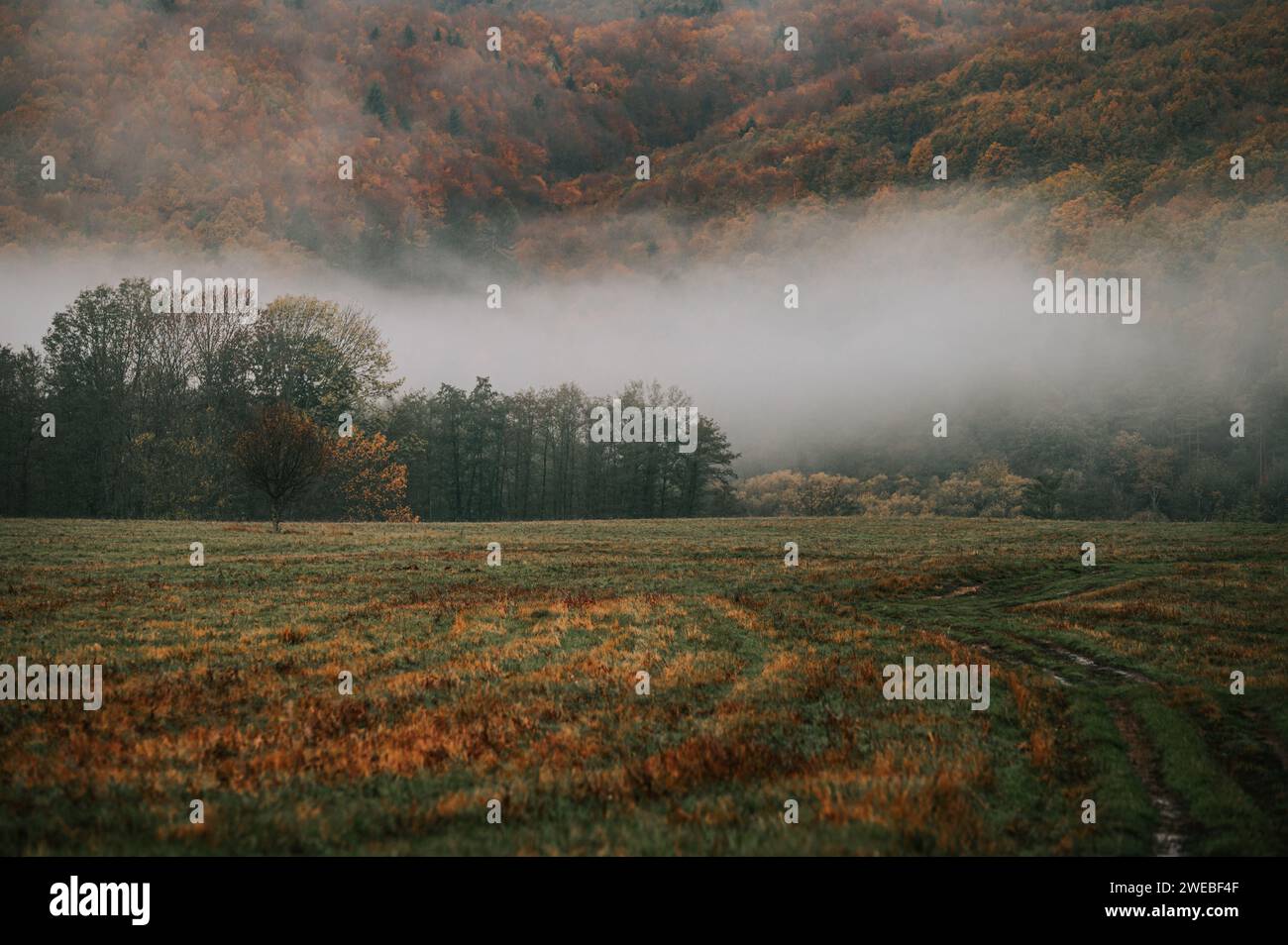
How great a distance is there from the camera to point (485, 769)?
9.59 meters

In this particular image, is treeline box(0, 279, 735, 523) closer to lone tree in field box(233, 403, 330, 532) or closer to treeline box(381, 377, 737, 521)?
lone tree in field box(233, 403, 330, 532)

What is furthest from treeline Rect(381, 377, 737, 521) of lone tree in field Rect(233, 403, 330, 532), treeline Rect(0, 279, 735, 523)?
lone tree in field Rect(233, 403, 330, 532)

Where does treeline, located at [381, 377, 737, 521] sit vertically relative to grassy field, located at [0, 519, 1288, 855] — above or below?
above

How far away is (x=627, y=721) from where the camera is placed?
38.9ft

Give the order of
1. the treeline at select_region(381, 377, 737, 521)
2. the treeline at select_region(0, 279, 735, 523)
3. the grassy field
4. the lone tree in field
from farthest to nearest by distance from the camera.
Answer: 1. the treeline at select_region(381, 377, 737, 521)
2. the treeline at select_region(0, 279, 735, 523)
3. the lone tree in field
4. the grassy field

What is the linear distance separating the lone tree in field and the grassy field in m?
17.0

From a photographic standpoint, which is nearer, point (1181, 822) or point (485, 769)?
point (1181, 822)

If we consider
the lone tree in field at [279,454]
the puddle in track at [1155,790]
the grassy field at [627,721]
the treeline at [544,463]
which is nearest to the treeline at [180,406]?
the lone tree in field at [279,454]

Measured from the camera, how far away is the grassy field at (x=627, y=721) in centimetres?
780

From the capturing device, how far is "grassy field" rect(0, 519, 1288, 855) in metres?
7.80
